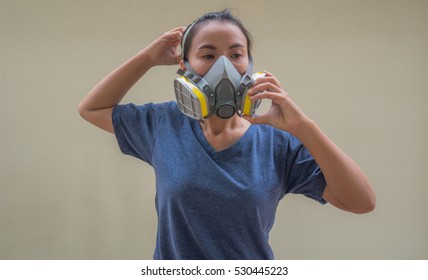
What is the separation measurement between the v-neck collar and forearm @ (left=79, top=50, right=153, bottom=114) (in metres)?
0.28

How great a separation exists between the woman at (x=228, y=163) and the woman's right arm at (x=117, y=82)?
2.8 inches

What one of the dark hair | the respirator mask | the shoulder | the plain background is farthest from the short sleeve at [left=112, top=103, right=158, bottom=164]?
the plain background

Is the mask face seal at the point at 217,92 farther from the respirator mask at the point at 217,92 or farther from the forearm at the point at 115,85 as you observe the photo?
the forearm at the point at 115,85

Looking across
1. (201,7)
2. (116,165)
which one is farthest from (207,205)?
(201,7)

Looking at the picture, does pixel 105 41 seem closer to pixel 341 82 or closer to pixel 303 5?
pixel 303 5

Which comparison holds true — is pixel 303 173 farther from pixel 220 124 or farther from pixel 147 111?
pixel 147 111

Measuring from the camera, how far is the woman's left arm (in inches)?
39.0

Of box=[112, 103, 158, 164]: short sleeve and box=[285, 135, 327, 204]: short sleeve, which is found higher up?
box=[112, 103, 158, 164]: short sleeve

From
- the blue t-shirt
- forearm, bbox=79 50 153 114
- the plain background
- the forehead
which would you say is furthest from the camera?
the plain background

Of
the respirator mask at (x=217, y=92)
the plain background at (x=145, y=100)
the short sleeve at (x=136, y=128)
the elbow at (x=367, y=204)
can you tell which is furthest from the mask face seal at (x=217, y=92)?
the plain background at (x=145, y=100)

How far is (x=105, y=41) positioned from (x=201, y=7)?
0.68 m

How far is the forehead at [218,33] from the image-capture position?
107cm

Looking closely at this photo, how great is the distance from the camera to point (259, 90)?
1.04 m

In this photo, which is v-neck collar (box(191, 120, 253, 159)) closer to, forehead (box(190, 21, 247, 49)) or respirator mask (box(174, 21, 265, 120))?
respirator mask (box(174, 21, 265, 120))
